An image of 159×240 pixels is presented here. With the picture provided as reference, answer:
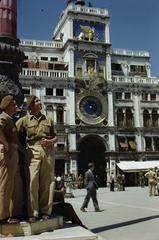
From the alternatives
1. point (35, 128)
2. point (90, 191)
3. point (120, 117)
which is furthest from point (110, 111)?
point (35, 128)

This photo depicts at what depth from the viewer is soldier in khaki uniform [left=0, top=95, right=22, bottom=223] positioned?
497 centimetres

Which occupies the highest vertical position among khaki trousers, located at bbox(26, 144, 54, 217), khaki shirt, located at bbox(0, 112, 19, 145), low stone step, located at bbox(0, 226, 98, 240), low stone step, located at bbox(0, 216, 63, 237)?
khaki shirt, located at bbox(0, 112, 19, 145)

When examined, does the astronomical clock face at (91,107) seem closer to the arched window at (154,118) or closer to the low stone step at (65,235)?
the arched window at (154,118)

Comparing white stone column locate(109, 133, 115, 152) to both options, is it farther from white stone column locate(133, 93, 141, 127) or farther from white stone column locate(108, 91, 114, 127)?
white stone column locate(133, 93, 141, 127)

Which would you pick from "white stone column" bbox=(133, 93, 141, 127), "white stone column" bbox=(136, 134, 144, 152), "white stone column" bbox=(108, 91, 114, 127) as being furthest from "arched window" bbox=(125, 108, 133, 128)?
"white stone column" bbox=(108, 91, 114, 127)

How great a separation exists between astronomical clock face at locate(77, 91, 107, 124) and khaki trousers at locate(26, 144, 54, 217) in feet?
128

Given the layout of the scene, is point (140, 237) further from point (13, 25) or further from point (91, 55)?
point (91, 55)

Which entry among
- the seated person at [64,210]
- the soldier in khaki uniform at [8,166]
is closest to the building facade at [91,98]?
the seated person at [64,210]

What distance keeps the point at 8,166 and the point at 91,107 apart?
4054cm

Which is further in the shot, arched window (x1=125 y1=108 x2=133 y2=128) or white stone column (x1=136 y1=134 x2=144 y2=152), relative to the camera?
arched window (x1=125 y1=108 x2=133 y2=128)

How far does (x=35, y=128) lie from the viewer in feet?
19.2

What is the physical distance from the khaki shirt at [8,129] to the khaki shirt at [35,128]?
497 millimetres

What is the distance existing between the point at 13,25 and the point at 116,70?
1716 inches

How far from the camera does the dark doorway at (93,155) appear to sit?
4500 centimetres
